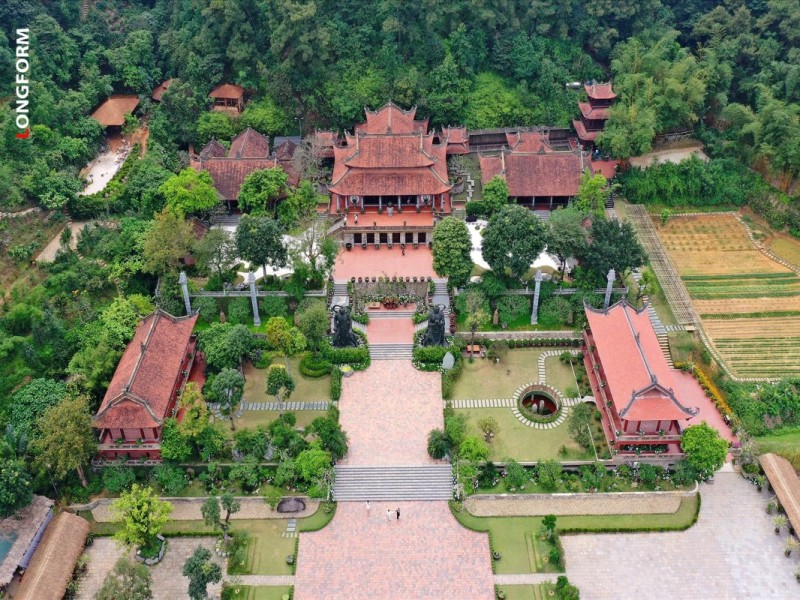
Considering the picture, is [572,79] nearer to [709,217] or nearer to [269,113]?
[709,217]

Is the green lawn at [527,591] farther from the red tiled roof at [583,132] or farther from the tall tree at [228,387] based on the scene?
the red tiled roof at [583,132]

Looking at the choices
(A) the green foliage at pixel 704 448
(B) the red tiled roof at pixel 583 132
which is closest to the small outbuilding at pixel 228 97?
(B) the red tiled roof at pixel 583 132

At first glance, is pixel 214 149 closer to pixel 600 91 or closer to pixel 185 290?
pixel 185 290

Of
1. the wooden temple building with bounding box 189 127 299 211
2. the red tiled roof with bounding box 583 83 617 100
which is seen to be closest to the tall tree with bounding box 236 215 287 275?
the wooden temple building with bounding box 189 127 299 211

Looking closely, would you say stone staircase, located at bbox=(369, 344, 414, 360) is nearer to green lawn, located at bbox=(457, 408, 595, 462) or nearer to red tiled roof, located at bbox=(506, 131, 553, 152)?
green lawn, located at bbox=(457, 408, 595, 462)

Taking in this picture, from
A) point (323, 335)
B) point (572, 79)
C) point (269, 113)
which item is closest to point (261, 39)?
point (269, 113)
